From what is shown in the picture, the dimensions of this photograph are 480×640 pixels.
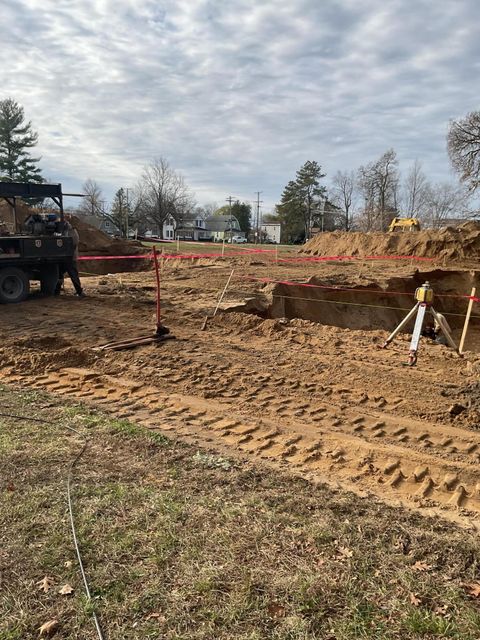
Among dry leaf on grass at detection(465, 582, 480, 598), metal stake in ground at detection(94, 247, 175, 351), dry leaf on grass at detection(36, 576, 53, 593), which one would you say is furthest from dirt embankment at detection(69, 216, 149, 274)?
dry leaf on grass at detection(465, 582, 480, 598)

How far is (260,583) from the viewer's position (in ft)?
9.00

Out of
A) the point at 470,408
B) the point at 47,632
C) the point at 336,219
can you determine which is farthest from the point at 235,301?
the point at 336,219

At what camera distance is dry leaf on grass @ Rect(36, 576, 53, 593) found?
8.87 ft

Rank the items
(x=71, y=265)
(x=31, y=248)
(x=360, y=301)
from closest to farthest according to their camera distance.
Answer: (x=31, y=248) → (x=71, y=265) → (x=360, y=301)

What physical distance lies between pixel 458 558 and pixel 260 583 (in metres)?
1.25

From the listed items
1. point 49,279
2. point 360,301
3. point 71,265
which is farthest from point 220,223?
point 71,265

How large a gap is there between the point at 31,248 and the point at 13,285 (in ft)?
3.53

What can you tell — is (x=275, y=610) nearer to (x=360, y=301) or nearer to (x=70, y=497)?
(x=70, y=497)

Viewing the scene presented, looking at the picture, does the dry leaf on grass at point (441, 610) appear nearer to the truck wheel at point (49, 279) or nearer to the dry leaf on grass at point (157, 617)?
the dry leaf on grass at point (157, 617)

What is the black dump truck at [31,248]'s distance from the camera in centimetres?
1211

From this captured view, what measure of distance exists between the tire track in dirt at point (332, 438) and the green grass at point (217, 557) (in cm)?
47

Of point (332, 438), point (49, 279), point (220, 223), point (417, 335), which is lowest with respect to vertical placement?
point (332, 438)

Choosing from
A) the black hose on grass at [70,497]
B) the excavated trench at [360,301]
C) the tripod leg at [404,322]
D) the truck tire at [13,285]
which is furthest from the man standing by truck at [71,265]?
the tripod leg at [404,322]

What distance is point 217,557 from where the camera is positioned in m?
2.96
